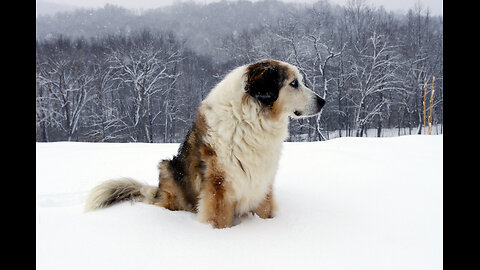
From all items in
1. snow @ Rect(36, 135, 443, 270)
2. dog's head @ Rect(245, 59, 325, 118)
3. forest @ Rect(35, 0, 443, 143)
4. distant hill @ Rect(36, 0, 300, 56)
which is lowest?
snow @ Rect(36, 135, 443, 270)

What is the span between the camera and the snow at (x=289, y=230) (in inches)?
73.8

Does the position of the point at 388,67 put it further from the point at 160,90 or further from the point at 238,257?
the point at 238,257

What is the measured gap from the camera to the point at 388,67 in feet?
89.7

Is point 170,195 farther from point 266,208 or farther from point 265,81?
point 265,81

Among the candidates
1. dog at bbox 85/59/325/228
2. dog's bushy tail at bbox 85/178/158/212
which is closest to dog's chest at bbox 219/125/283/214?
dog at bbox 85/59/325/228

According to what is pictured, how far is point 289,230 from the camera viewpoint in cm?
243

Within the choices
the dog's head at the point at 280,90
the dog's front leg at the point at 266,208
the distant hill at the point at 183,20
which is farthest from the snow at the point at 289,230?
the distant hill at the point at 183,20

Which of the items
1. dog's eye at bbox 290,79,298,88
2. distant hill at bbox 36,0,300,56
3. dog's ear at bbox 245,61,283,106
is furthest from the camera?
distant hill at bbox 36,0,300,56

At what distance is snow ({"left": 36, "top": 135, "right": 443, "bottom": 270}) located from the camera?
1.88 meters

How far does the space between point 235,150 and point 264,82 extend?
2.53ft

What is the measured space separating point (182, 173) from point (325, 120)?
86.3ft

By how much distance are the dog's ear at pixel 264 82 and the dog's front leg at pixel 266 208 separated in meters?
0.99

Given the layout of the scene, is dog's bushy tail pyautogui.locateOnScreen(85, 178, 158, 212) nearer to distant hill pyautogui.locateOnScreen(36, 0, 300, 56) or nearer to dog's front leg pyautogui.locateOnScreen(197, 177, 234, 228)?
dog's front leg pyautogui.locateOnScreen(197, 177, 234, 228)

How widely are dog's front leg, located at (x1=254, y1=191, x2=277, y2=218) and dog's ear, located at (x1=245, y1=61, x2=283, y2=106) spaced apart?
3.26 ft
